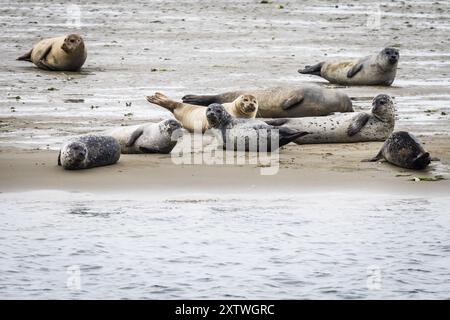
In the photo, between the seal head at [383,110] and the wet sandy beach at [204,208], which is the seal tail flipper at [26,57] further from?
the seal head at [383,110]

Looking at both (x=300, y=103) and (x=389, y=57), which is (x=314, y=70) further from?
(x=300, y=103)

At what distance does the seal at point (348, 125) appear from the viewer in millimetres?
11242

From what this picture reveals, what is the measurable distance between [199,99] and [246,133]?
2.29m

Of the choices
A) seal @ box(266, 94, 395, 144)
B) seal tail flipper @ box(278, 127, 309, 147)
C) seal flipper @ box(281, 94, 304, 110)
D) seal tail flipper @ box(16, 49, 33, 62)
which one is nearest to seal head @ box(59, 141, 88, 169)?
seal tail flipper @ box(278, 127, 309, 147)

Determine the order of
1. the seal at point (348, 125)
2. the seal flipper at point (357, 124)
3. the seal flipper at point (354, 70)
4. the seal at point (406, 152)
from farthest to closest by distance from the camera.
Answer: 1. the seal flipper at point (354, 70)
2. the seal flipper at point (357, 124)
3. the seal at point (348, 125)
4. the seal at point (406, 152)

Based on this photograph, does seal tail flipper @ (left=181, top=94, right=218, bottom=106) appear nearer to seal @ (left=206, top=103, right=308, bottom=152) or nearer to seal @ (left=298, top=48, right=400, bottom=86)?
seal @ (left=206, top=103, right=308, bottom=152)

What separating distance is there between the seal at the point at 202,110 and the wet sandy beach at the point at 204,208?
0.63 meters

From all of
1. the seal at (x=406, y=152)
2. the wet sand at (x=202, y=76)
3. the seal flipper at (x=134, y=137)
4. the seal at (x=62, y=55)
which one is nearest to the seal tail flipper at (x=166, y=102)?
the wet sand at (x=202, y=76)

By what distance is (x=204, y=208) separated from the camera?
347 inches

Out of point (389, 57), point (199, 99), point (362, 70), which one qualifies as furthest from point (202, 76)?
point (199, 99)

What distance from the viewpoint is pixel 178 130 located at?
10.5 meters

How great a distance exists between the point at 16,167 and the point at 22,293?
10.1 feet

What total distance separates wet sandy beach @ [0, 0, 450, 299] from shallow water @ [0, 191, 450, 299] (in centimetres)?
1

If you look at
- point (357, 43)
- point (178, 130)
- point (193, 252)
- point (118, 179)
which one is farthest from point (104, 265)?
point (357, 43)
